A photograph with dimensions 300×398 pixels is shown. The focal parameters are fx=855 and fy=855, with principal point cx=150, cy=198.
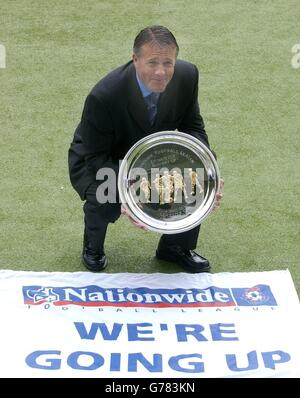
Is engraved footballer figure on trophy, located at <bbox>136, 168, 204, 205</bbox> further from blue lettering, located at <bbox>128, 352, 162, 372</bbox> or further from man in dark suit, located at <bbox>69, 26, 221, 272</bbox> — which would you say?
blue lettering, located at <bbox>128, 352, 162, 372</bbox>

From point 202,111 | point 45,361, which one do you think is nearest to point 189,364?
point 45,361

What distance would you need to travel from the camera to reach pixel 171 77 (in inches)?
131

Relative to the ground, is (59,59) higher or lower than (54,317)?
higher

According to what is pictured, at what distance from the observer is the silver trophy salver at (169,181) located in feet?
11.0

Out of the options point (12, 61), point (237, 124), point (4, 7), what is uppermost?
point (4, 7)

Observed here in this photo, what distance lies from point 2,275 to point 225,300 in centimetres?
94

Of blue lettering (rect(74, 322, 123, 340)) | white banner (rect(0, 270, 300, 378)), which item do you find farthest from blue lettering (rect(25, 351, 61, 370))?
blue lettering (rect(74, 322, 123, 340))

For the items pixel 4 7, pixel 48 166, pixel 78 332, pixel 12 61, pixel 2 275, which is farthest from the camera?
pixel 4 7

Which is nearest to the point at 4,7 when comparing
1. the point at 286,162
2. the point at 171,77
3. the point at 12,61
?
the point at 12,61

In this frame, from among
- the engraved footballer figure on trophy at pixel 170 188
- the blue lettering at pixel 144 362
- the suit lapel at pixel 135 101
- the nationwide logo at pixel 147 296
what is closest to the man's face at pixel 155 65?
the suit lapel at pixel 135 101

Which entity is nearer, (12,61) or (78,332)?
(78,332)

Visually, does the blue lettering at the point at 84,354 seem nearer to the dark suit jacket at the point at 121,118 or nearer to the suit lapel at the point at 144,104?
the dark suit jacket at the point at 121,118
